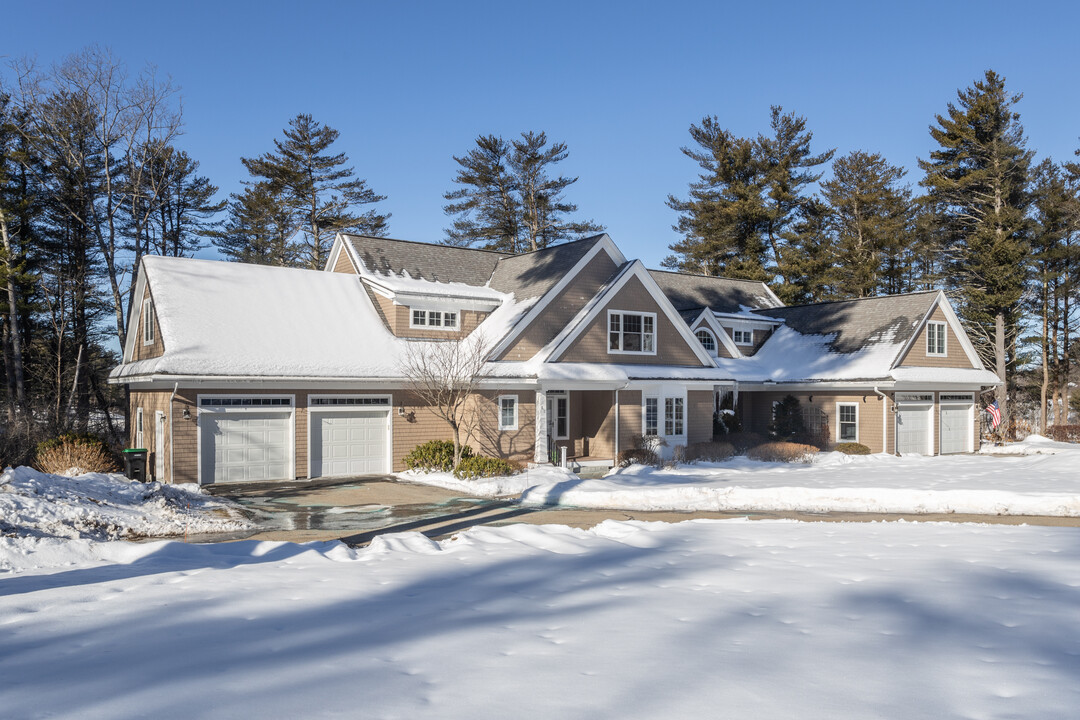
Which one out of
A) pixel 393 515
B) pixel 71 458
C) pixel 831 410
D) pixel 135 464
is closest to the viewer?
pixel 393 515

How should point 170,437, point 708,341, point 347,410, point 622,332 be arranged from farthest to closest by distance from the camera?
point 708,341 < point 622,332 < point 347,410 < point 170,437

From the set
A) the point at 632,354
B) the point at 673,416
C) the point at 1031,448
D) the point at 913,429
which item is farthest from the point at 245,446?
the point at 1031,448

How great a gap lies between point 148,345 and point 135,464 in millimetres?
5330

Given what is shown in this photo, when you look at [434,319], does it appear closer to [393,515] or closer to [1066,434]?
[393,515]

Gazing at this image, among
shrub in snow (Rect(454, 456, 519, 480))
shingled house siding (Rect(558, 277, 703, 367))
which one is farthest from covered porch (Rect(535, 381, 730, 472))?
shrub in snow (Rect(454, 456, 519, 480))

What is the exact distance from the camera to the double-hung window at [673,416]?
1011 inches

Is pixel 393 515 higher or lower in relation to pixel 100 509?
lower

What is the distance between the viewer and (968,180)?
39656mm

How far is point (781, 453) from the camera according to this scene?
2572 centimetres

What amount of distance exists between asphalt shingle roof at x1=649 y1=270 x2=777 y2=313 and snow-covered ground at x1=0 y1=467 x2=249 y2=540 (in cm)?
2315

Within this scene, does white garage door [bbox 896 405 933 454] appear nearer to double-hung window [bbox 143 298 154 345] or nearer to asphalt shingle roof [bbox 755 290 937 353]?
asphalt shingle roof [bbox 755 290 937 353]

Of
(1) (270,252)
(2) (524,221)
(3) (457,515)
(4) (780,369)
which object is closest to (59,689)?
(3) (457,515)

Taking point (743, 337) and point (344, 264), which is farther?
point (743, 337)

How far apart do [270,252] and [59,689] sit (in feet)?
142
